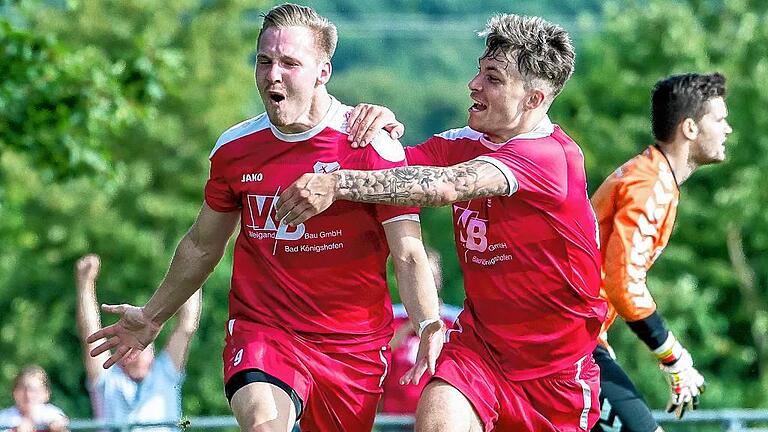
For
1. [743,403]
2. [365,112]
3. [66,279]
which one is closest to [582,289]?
[365,112]

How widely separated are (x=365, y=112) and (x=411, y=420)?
9.34 feet

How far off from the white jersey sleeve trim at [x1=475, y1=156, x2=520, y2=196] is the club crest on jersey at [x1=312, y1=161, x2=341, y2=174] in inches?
24.7

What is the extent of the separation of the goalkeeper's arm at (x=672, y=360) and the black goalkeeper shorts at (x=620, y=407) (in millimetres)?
202

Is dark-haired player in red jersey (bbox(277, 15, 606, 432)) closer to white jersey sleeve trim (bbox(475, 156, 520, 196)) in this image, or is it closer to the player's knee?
white jersey sleeve trim (bbox(475, 156, 520, 196))

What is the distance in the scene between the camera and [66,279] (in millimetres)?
37469

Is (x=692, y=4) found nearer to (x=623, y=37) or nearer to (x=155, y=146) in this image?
(x=623, y=37)

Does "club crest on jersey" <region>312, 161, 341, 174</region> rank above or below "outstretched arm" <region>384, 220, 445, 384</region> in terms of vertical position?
above

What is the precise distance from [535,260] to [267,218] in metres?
1.13

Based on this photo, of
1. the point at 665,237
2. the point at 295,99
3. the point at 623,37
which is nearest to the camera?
the point at 295,99

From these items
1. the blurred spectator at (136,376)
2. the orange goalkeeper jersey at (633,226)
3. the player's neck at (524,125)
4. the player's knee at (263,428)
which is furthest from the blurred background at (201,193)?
the player's knee at (263,428)

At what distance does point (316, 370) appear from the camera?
6.61 m

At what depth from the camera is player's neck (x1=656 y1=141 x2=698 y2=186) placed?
802 centimetres

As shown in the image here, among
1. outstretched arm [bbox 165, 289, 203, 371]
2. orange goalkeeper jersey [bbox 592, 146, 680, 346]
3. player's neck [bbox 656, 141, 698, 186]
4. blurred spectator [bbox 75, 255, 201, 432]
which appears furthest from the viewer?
blurred spectator [bbox 75, 255, 201, 432]

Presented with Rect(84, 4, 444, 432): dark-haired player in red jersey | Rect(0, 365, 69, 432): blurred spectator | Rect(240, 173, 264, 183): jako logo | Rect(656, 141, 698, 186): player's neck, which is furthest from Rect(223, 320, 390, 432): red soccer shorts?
Rect(0, 365, 69, 432): blurred spectator
